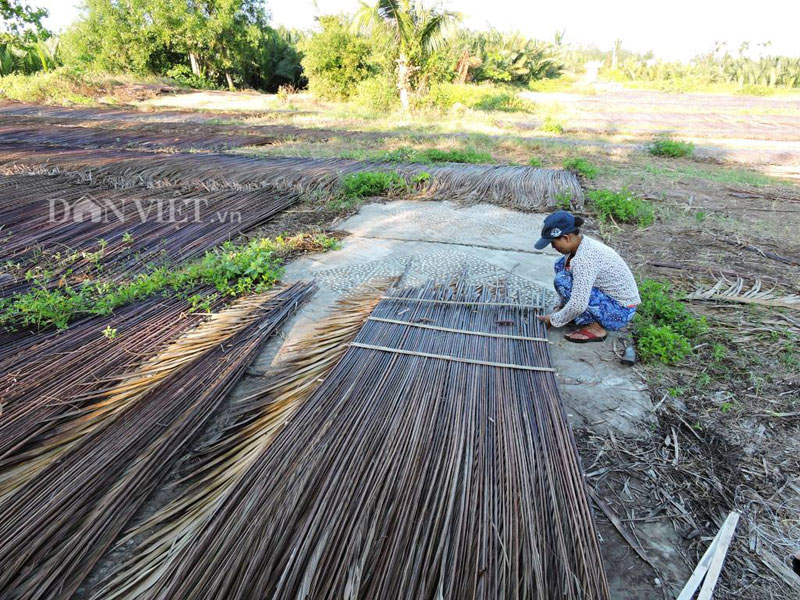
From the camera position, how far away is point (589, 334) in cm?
280

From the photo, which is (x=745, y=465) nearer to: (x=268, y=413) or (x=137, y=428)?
(x=268, y=413)

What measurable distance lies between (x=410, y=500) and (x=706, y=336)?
247 cm

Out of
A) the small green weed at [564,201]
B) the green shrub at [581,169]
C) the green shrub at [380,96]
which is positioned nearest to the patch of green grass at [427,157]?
the green shrub at [581,169]

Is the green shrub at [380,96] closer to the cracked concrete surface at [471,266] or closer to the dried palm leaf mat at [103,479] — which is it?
the cracked concrete surface at [471,266]

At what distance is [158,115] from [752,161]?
1592 cm

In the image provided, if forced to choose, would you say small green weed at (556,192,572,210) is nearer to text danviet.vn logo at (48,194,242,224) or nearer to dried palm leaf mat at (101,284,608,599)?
dried palm leaf mat at (101,284,608,599)

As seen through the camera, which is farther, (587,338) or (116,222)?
(116,222)

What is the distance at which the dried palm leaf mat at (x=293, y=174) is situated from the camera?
5.73m

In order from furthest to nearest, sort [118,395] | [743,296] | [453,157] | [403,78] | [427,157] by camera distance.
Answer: [403,78] < [427,157] < [453,157] < [743,296] < [118,395]

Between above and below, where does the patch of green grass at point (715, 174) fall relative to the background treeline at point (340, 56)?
below

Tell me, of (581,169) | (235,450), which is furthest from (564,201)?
(235,450)

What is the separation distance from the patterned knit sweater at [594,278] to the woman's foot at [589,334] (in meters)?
0.21

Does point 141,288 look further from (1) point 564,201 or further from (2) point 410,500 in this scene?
(1) point 564,201

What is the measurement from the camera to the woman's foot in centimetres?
279
